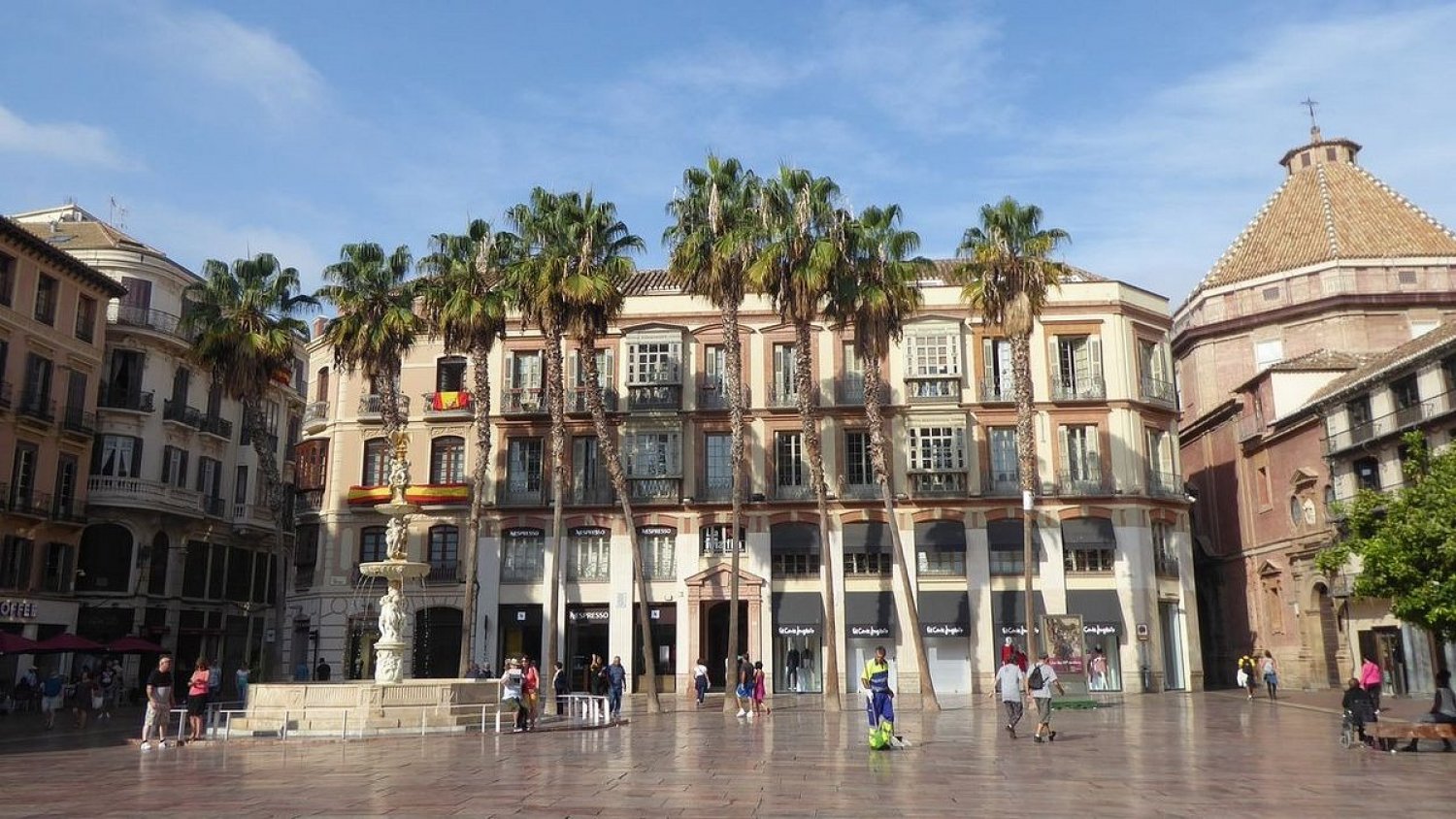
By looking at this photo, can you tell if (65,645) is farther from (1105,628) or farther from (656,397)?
(1105,628)

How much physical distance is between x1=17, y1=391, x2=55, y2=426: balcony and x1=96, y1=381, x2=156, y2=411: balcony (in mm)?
5219

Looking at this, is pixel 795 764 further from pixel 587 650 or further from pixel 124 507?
pixel 124 507

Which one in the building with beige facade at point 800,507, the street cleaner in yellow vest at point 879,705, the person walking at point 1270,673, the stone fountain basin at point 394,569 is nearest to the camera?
the street cleaner in yellow vest at point 879,705

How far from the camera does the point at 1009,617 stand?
40.5m

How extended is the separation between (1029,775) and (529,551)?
29513 mm

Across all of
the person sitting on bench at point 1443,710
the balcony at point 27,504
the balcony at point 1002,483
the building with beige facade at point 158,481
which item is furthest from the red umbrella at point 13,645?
the person sitting on bench at point 1443,710

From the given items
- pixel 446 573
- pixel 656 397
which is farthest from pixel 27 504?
pixel 656 397

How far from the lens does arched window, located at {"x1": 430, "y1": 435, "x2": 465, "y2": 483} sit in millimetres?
43969

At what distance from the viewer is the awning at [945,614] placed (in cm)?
4019

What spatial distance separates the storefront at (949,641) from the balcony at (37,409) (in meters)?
31.9

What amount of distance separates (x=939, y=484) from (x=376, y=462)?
22.1 metres

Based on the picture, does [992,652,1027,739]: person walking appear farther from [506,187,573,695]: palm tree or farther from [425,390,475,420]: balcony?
[425,390,475,420]: balcony

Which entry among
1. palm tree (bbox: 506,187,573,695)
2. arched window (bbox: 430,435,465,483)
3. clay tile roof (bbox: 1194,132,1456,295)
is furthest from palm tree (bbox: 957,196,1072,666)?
clay tile roof (bbox: 1194,132,1456,295)

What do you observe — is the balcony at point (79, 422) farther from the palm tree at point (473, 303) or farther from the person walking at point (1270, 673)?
the person walking at point (1270, 673)
